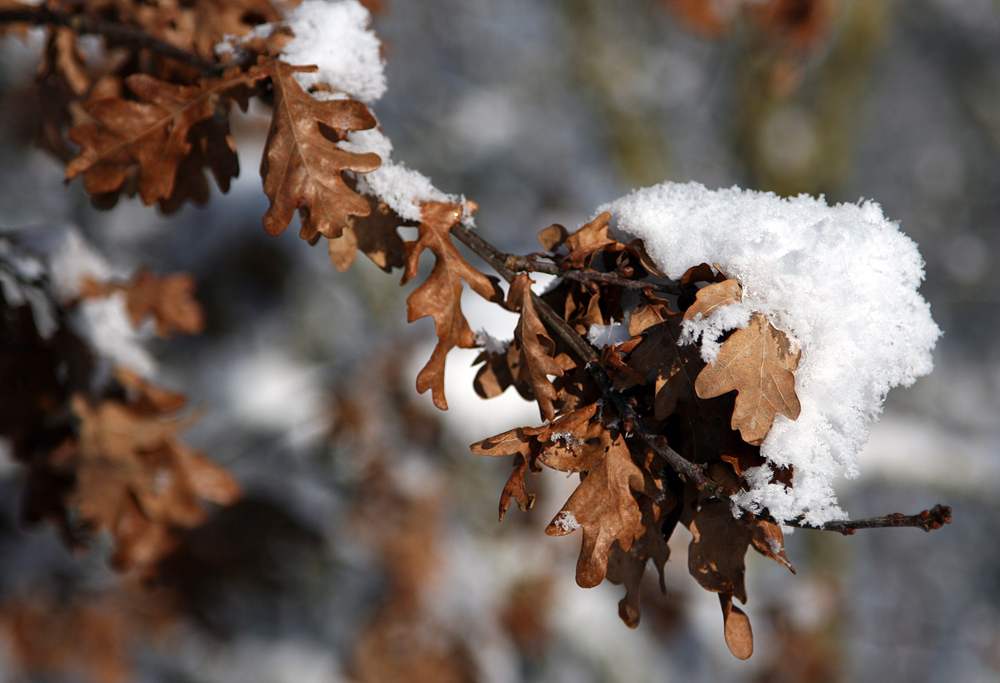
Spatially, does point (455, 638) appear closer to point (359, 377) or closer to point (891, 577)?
point (359, 377)

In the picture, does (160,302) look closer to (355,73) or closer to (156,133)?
(156,133)

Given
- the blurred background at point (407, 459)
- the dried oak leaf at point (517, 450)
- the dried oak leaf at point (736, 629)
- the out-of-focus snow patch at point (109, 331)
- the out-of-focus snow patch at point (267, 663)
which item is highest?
the dried oak leaf at point (517, 450)

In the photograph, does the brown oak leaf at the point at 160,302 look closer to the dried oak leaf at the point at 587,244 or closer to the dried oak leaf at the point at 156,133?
the dried oak leaf at the point at 156,133

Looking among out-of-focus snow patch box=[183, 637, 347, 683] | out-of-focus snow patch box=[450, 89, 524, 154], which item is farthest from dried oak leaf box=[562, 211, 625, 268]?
out-of-focus snow patch box=[450, 89, 524, 154]

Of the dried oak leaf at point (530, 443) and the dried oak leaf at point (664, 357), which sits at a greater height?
the dried oak leaf at point (664, 357)

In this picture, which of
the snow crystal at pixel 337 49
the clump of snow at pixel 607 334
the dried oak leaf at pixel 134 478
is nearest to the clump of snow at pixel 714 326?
the clump of snow at pixel 607 334
